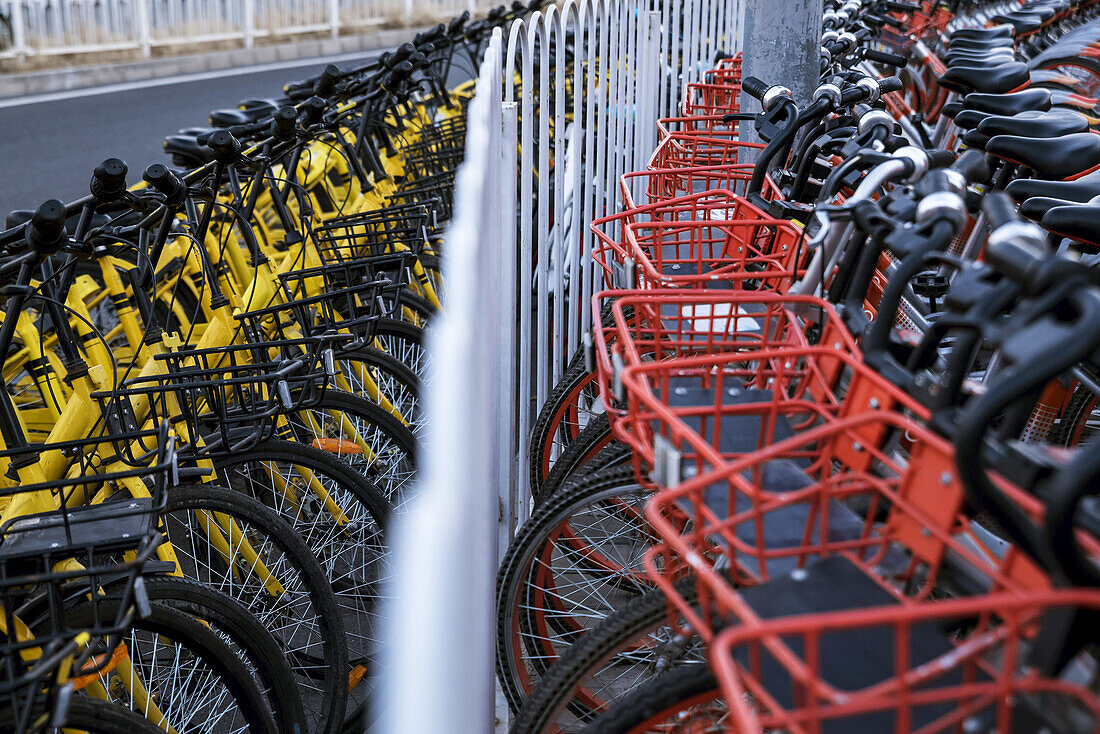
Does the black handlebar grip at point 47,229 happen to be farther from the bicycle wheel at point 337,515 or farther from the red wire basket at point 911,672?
the red wire basket at point 911,672

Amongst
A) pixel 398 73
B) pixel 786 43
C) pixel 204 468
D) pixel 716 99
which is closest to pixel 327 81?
pixel 398 73

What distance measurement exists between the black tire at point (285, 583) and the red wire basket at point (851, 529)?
1160 millimetres

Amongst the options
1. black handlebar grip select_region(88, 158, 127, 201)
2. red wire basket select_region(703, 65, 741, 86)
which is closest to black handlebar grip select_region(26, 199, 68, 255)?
black handlebar grip select_region(88, 158, 127, 201)

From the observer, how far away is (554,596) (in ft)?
9.10

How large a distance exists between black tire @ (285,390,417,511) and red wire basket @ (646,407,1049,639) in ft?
5.15

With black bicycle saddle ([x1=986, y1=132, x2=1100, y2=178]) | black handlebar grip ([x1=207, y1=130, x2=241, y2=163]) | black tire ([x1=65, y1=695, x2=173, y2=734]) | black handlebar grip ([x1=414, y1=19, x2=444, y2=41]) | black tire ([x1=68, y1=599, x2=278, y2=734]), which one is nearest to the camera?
black tire ([x1=65, y1=695, x2=173, y2=734])

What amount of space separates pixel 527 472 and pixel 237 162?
1.41 metres

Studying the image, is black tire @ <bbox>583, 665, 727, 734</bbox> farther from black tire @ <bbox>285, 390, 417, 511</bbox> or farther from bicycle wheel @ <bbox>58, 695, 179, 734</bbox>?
black tire @ <bbox>285, 390, 417, 511</bbox>

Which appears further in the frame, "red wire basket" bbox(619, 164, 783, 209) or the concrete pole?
the concrete pole

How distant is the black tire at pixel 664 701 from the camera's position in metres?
1.80

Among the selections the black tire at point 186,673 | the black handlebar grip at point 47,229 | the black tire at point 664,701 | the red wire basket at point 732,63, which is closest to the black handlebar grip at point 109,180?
the black handlebar grip at point 47,229

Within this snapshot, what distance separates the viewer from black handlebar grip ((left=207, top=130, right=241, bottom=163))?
3.26 metres

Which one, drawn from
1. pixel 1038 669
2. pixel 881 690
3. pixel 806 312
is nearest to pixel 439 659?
pixel 881 690

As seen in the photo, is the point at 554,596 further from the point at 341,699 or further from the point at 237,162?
the point at 237,162
